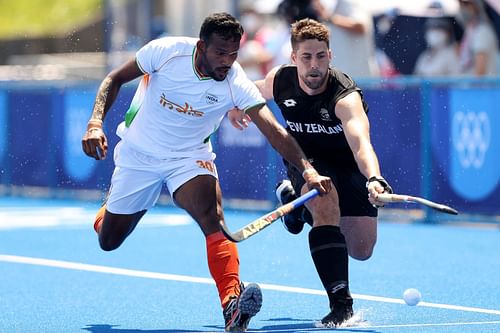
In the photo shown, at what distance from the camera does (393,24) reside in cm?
1502

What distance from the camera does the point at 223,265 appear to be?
738 centimetres

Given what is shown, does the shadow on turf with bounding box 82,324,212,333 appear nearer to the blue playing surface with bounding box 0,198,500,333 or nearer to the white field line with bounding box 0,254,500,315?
the blue playing surface with bounding box 0,198,500,333

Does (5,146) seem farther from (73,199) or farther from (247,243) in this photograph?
(247,243)

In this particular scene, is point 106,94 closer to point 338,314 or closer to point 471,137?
point 338,314

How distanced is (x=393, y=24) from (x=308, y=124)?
7246 mm

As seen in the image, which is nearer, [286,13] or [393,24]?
[286,13]

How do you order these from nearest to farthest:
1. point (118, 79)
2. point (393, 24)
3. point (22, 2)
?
point (118, 79)
point (393, 24)
point (22, 2)

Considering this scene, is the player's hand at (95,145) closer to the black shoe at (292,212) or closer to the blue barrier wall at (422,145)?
the black shoe at (292,212)

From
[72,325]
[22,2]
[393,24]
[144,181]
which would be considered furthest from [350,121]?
[22,2]

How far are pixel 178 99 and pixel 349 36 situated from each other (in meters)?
6.43

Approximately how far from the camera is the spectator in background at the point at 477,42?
1380 cm

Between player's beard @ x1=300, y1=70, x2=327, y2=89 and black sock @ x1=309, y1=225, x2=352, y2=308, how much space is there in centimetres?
88

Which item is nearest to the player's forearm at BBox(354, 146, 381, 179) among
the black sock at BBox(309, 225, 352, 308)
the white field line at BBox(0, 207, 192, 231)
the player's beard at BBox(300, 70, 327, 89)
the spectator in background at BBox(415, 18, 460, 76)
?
the black sock at BBox(309, 225, 352, 308)

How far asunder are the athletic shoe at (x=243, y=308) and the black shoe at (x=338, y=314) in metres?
0.48
